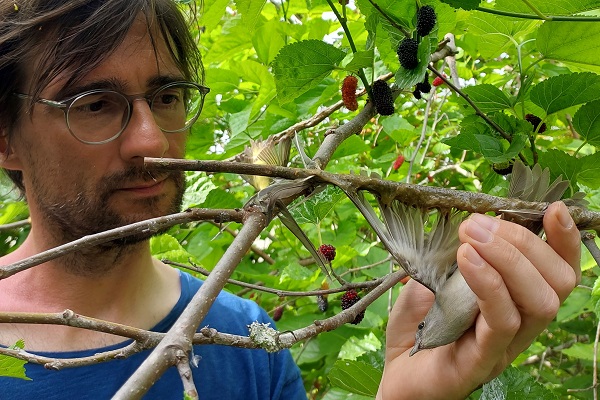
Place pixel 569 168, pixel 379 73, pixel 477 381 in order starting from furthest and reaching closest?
pixel 379 73
pixel 569 168
pixel 477 381

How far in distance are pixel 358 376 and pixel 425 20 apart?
64 cm

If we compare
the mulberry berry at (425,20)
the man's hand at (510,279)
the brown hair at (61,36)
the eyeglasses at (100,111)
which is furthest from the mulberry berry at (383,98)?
the brown hair at (61,36)

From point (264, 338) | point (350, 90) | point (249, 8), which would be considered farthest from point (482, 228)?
point (249, 8)

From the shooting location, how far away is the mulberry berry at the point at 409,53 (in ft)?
2.75

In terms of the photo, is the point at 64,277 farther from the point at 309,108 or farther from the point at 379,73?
the point at 379,73

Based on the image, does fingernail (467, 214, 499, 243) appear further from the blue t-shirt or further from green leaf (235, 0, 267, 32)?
the blue t-shirt

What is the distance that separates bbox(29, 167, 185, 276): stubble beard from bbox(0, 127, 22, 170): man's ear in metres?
0.17

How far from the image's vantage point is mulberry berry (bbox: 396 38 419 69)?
84cm

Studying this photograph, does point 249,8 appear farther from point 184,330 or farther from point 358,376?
point 184,330

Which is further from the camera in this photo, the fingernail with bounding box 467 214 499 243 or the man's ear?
the man's ear

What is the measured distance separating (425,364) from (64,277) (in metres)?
0.99

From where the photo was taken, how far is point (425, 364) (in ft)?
2.86

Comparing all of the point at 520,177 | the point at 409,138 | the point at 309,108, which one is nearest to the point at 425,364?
the point at 520,177

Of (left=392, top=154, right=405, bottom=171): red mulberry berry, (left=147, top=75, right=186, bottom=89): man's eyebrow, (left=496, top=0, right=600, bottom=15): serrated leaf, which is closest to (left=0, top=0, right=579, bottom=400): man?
(left=147, top=75, right=186, bottom=89): man's eyebrow
